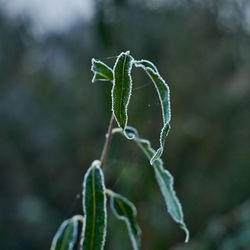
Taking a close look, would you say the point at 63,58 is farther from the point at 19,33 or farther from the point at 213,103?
the point at 213,103

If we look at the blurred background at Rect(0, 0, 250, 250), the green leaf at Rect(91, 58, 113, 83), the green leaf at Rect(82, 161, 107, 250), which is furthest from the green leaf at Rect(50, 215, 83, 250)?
the blurred background at Rect(0, 0, 250, 250)

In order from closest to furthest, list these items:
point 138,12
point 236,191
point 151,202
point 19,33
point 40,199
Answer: point 151,202 → point 138,12 → point 236,191 → point 40,199 → point 19,33

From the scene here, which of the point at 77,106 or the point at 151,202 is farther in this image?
the point at 77,106

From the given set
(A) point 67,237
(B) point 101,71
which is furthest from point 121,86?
(A) point 67,237

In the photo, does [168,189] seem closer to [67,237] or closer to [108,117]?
[67,237]

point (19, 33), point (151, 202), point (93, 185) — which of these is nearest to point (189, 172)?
point (151, 202)

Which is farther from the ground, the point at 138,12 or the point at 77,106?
the point at 138,12

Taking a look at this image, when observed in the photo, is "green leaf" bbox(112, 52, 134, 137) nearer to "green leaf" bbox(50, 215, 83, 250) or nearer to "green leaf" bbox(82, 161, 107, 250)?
"green leaf" bbox(82, 161, 107, 250)
